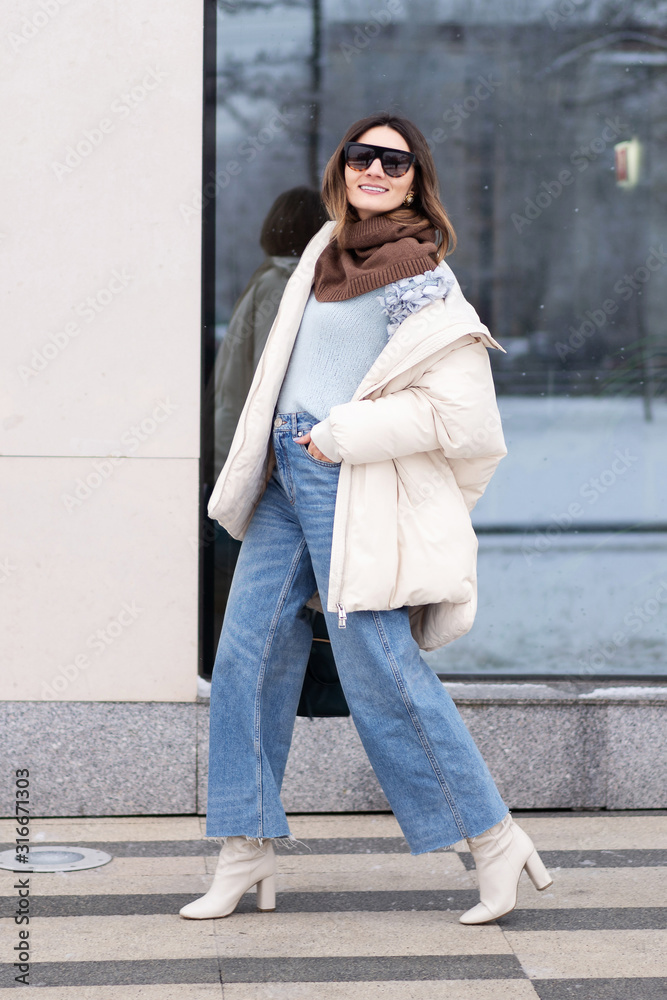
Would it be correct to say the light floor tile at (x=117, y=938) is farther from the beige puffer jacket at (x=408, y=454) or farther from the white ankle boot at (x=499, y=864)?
the beige puffer jacket at (x=408, y=454)

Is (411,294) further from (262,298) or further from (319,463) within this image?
(262,298)

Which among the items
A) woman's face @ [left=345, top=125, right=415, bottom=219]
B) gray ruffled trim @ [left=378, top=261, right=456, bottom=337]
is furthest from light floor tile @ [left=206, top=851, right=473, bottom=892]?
woman's face @ [left=345, top=125, right=415, bottom=219]

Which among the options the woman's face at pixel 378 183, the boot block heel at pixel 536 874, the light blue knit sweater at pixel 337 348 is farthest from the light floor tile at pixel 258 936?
the woman's face at pixel 378 183

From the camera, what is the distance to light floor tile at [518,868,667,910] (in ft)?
11.0

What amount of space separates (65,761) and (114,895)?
81 centimetres

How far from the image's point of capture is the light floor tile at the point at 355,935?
299cm

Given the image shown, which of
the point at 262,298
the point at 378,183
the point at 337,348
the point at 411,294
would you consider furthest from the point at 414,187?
the point at 262,298

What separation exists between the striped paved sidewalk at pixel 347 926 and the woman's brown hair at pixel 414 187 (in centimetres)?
172

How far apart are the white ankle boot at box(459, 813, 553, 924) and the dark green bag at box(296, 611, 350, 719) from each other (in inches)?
20.2

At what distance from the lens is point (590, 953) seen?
2.98 metres

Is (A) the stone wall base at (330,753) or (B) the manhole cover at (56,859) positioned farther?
(A) the stone wall base at (330,753)

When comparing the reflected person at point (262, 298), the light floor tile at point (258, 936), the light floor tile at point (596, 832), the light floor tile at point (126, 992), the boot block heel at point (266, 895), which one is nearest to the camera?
the light floor tile at point (126, 992)

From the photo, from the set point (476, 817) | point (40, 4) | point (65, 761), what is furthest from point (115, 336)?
point (476, 817)

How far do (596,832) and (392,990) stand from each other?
1459 millimetres
